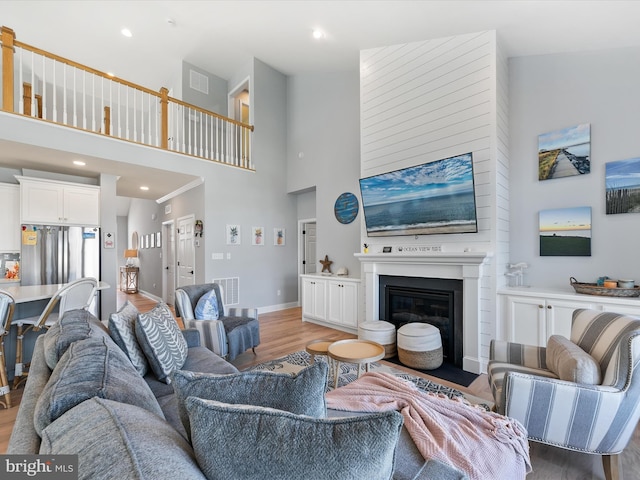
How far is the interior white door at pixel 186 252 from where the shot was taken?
5.75 metres

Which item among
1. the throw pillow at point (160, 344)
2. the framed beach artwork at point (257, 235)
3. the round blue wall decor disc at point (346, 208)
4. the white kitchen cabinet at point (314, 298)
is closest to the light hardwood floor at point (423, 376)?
the white kitchen cabinet at point (314, 298)

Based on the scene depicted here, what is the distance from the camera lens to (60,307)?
2684mm

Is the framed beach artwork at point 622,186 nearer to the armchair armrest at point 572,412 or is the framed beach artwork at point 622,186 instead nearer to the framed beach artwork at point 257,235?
the armchair armrest at point 572,412

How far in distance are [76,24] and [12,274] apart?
13.6 ft

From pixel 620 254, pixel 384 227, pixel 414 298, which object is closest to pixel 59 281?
pixel 384 227

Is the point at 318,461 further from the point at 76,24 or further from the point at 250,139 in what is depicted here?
the point at 76,24

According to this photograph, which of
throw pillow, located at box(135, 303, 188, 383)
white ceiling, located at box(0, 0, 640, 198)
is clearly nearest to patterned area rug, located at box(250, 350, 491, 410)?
throw pillow, located at box(135, 303, 188, 383)

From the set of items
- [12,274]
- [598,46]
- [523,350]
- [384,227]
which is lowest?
Result: [523,350]

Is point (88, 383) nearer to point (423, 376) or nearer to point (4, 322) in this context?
point (4, 322)

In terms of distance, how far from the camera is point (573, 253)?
3.10 metres

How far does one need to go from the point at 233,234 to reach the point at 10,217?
312 centimetres

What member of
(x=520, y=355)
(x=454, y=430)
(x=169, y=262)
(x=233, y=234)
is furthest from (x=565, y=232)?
(x=169, y=262)

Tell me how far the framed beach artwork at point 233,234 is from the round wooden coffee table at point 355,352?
3.65 metres

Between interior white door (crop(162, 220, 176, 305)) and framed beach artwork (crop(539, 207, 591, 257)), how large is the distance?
6.74m
